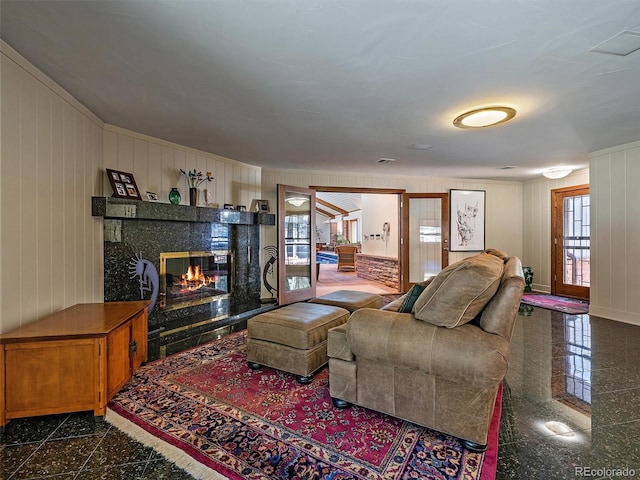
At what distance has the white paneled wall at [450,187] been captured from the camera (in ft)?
18.4

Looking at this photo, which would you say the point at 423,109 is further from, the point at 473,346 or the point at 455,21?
the point at 473,346

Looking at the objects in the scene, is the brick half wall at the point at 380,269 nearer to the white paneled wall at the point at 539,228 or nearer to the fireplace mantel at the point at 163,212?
the white paneled wall at the point at 539,228

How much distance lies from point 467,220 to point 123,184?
243 inches

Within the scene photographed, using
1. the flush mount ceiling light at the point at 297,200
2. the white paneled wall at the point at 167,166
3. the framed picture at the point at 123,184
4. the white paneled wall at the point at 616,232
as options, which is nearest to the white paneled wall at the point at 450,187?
the flush mount ceiling light at the point at 297,200

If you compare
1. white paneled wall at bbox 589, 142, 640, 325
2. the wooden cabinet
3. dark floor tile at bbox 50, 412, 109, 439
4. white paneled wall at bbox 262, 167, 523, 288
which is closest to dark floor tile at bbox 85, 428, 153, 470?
dark floor tile at bbox 50, 412, 109, 439

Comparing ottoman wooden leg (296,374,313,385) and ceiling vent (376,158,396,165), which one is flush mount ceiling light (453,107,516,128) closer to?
ceiling vent (376,158,396,165)

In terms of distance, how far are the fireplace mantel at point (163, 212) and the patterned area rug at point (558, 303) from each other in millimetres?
4516

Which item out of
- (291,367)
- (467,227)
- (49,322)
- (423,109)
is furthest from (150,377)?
(467,227)

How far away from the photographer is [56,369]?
1.85m

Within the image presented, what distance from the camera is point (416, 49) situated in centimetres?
193

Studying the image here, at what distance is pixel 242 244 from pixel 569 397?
4235 mm

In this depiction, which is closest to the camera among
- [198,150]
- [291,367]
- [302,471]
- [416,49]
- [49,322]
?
[302,471]

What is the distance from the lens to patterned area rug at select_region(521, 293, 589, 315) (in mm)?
4727

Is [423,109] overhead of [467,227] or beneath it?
overhead
